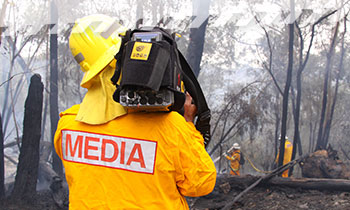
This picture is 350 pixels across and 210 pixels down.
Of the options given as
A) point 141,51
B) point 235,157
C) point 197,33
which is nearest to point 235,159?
point 235,157

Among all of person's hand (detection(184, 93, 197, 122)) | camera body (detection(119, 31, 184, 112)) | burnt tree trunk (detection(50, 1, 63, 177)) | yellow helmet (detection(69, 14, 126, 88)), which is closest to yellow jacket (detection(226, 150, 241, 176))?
burnt tree trunk (detection(50, 1, 63, 177))

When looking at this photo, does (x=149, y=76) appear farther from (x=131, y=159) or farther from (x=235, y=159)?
(x=235, y=159)

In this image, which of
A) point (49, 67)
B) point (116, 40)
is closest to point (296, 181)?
point (116, 40)

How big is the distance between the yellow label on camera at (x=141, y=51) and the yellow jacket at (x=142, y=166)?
0.27 metres

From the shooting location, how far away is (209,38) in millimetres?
6238

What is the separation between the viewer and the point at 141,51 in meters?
1.07

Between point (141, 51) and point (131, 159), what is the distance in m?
0.46

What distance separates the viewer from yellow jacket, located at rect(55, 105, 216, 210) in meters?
1.19

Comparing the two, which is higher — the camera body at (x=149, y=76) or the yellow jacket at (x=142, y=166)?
the camera body at (x=149, y=76)

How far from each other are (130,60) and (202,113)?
53 cm

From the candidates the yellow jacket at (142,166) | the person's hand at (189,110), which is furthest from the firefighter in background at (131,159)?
the person's hand at (189,110)

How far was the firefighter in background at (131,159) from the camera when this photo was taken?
1.19 meters

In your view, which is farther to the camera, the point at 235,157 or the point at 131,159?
the point at 235,157

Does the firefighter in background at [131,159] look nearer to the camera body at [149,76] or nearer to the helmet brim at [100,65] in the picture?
the helmet brim at [100,65]
